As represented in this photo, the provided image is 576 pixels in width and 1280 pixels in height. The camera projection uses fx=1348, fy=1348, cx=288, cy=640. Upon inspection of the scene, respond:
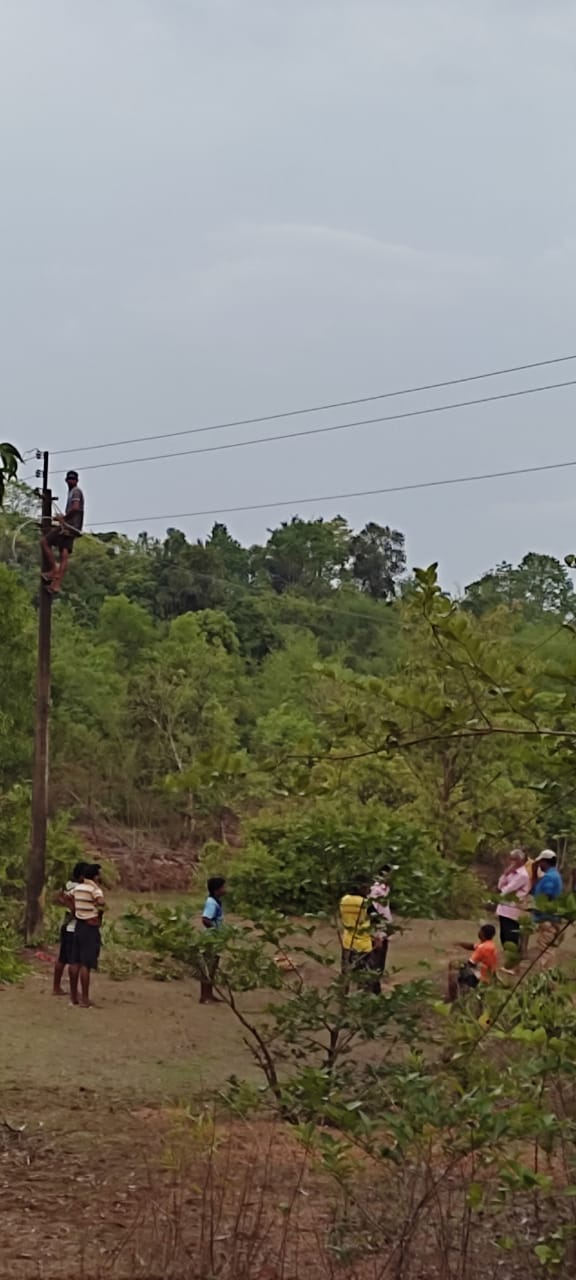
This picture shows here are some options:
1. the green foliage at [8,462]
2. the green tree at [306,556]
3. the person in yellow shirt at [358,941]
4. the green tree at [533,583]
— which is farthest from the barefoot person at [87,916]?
the green tree at [306,556]

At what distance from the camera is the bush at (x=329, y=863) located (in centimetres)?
840

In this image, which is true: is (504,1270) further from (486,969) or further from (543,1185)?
(543,1185)

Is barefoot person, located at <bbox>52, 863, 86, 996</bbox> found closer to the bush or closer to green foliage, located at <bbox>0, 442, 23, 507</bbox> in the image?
the bush

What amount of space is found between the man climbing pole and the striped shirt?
6.17m

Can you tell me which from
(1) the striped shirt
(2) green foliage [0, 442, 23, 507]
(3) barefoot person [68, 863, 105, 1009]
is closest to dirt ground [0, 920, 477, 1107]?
(3) barefoot person [68, 863, 105, 1009]

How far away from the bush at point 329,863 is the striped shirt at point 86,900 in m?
1.61

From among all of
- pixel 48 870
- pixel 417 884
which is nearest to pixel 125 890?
pixel 48 870

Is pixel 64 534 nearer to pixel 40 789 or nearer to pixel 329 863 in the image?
pixel 40 789

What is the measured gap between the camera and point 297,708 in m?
40.5

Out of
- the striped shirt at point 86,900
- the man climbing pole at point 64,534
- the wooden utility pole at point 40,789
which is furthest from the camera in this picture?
the wooden utility pole at point 40,789

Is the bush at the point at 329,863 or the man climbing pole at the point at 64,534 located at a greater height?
the man climbing pole at the point at 64,534

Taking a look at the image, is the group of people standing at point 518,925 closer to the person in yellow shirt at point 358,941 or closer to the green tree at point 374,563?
the person in yellow shirt at point 358,941

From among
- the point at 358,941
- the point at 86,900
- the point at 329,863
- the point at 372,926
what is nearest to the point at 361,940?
the point at 358,941

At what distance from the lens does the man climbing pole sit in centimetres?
1731
